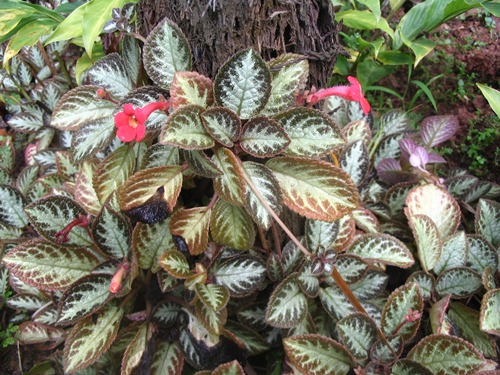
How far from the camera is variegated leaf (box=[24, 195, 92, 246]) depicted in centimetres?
123

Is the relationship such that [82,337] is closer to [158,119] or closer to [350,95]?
[158,119]

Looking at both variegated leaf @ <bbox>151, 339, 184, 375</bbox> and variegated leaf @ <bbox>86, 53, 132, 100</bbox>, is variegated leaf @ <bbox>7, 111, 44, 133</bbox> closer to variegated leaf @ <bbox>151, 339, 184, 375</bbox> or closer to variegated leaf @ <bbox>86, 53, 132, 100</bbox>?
variegated leaf @ <bbox>86, 53, 132, 100</bbox>

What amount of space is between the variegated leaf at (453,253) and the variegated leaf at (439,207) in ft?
0.19

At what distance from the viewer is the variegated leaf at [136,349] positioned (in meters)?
1.16

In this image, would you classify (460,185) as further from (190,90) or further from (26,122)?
(26,122)

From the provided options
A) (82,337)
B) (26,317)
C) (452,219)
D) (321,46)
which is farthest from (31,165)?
(452,219)

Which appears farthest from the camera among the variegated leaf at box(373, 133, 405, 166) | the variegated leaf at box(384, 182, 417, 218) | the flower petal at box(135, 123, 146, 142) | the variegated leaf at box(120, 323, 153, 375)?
the variegated leaf at box(373, 133, 405, 166)

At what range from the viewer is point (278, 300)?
1218 millimetres

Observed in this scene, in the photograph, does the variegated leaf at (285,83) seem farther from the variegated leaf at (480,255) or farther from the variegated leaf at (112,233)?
the variegated leaf at (480,255)

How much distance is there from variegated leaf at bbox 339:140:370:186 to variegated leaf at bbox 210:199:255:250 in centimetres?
43

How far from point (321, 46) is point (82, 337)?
0.99 m

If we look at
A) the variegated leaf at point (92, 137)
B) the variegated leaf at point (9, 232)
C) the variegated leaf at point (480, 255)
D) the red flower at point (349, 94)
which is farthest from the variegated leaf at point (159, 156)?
the variegated leaf at point (480, 255)

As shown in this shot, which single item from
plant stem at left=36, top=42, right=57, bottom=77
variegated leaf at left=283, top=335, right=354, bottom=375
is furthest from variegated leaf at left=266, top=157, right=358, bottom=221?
plant stem at left=36, top=42, right=57, bottom=77

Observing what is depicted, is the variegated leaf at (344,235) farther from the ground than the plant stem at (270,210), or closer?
closer
